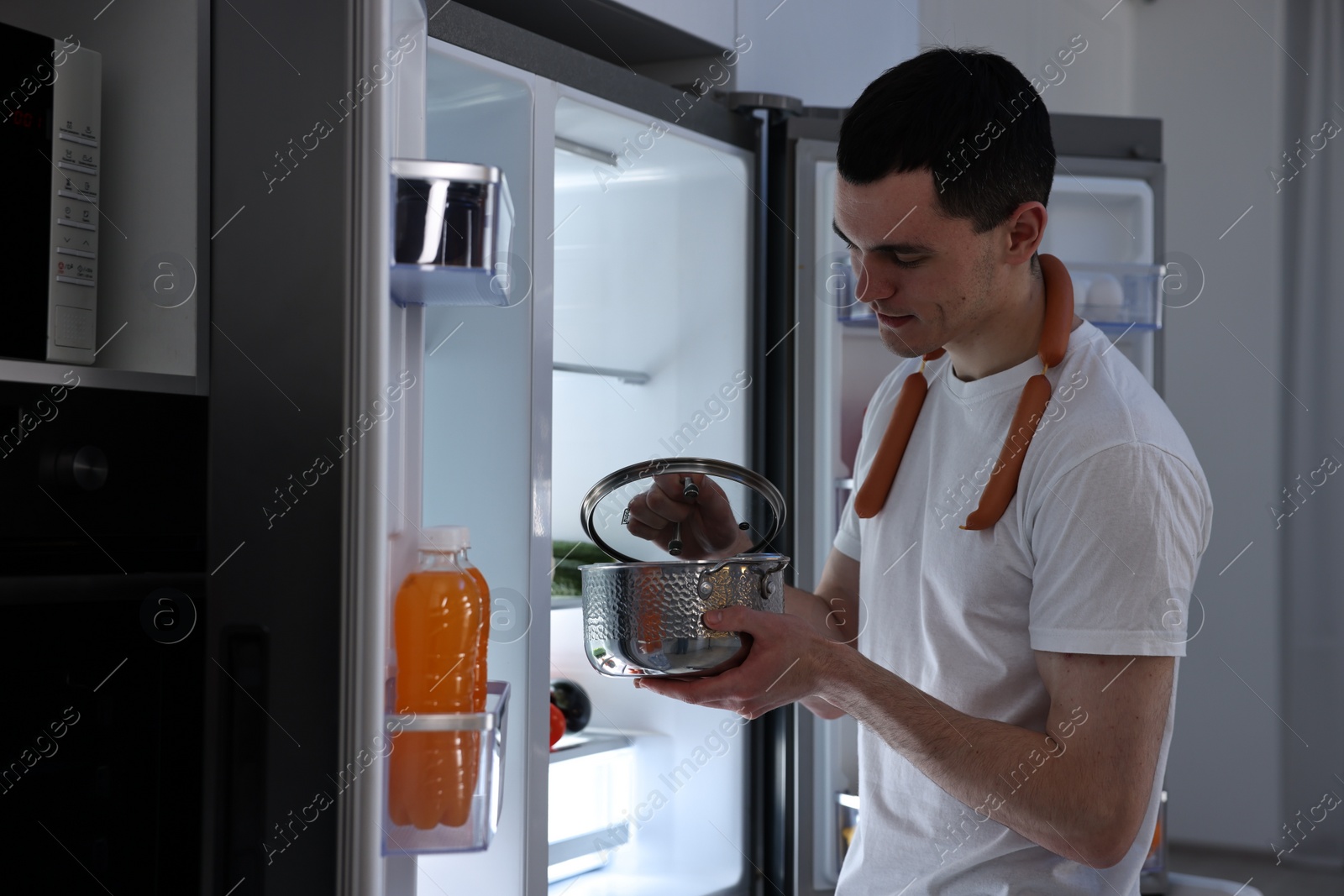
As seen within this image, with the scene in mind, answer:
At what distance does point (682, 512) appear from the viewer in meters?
1.06

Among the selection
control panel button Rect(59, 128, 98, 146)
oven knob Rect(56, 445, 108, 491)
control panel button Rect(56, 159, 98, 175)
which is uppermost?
control panel button Rect(59, 128, 98, 146)

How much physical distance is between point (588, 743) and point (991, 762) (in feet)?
3.22

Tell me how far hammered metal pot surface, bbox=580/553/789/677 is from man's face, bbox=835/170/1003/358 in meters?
0.33

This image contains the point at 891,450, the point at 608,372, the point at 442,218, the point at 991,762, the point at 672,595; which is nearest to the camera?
the point at 442,218

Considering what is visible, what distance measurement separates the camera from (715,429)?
188 centimetres

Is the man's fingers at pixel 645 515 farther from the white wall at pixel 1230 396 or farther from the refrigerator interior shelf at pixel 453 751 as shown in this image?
the white wall at pixel 1230 396

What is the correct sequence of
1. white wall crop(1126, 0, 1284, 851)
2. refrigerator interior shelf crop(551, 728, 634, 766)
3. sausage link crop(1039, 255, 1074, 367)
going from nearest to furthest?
sausage link crop(1039, 255, 1074, 367)
refrigerator interior shelf crop(551, 728, 634, 766)
white wall crop(1126, 0, 1284, 851)

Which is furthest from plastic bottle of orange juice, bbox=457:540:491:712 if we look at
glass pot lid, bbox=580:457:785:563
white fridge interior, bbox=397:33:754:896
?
white fridge interior, bbox=397:33:754:896

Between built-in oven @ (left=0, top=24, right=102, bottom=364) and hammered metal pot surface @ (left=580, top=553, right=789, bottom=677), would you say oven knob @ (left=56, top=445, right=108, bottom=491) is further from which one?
hammered metal pot surface @ (left=580, top=553, right=789, bottom=677)

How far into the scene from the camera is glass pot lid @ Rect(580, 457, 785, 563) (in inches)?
39.5

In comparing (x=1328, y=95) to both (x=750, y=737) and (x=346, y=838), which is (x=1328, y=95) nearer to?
(x=750, y=737)

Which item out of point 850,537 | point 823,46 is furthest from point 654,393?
point 823,46

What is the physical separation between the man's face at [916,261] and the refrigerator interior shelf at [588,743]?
947 mm

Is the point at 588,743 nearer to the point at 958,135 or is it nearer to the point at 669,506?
the point at 669,506
